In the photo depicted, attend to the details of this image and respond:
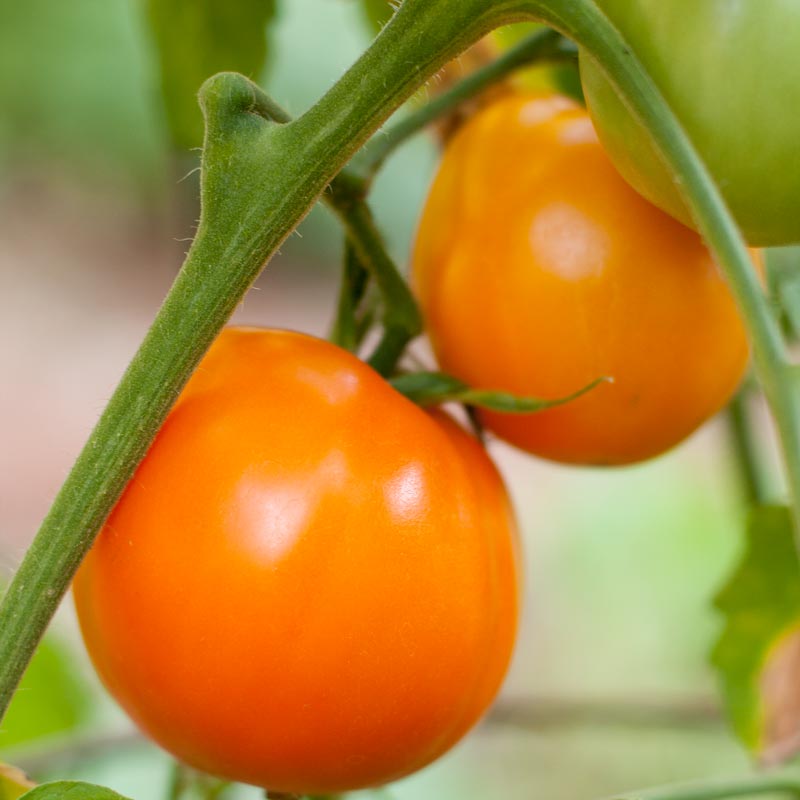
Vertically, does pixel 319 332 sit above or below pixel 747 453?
below

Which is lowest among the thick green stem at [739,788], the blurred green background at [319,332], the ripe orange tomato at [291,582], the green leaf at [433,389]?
the blurred green background at [319,332]

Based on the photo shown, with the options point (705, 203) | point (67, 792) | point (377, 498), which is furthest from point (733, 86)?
point (67, 792)

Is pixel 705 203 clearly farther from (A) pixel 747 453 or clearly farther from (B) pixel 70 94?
(B) pixel 70 94

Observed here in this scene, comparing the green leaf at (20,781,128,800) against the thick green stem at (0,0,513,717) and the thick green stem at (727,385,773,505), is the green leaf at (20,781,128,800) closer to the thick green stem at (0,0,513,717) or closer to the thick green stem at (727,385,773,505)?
the thick green stem at (0,0,513,717)

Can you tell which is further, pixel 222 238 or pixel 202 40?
pixel 202 40

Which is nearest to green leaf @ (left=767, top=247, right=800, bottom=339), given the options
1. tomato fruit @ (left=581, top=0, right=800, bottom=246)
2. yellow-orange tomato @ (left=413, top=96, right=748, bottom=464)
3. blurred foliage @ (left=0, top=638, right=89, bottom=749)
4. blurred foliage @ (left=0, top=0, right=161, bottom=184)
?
yellow-orange tomato @ (left=413, top=96, right=748, bottom=464)

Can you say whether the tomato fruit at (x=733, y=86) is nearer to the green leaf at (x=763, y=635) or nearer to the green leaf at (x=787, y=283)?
the green leaf at (x=787, y=283)

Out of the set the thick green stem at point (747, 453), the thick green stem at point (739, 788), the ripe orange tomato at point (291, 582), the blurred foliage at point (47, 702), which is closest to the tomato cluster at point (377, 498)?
the ripe orange tomato at point (291, 582)
